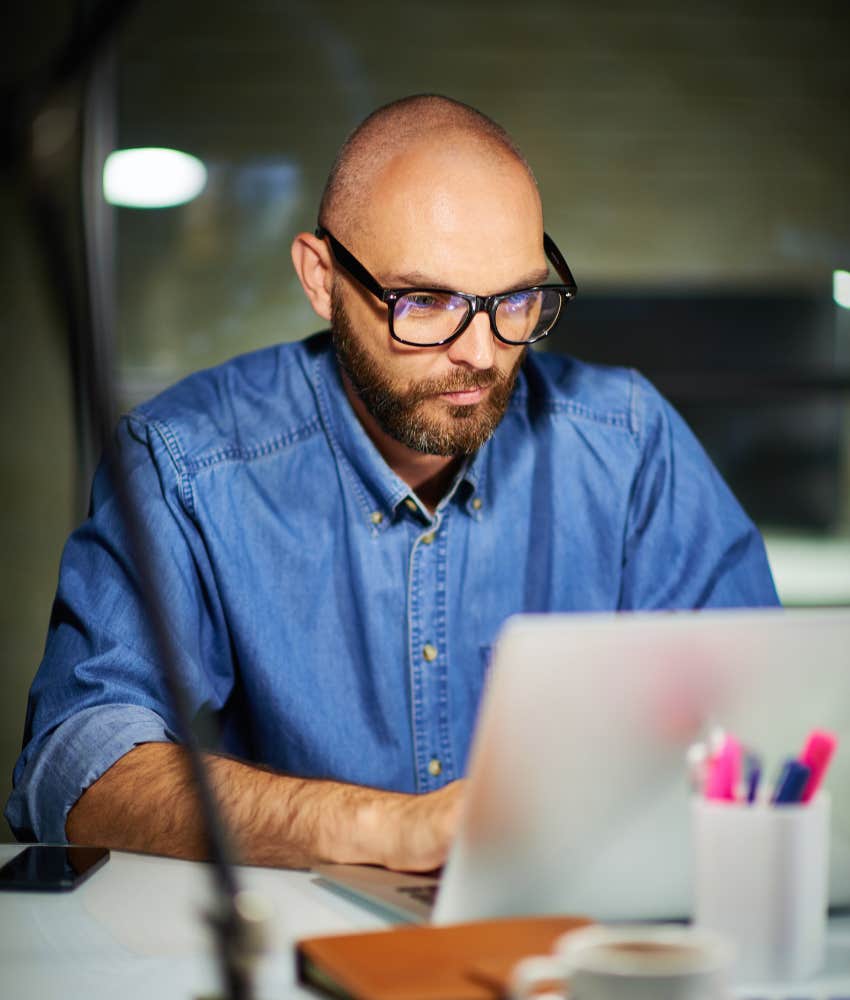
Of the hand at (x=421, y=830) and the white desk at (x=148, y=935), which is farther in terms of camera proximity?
the hand at (x=421, y=830)

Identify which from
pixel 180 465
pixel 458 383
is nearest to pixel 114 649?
pixel 180 465

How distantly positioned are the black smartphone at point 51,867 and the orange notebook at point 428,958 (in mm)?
329

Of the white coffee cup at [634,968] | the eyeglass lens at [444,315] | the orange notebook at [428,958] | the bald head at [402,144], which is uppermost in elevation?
the bald head at [402,144]

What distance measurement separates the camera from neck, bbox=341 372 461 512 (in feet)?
5.14

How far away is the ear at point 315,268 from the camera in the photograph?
1584 millimetres

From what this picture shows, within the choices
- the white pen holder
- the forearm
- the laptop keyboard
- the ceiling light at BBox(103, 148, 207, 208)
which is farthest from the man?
the ceiling light at BBox(103, 148, 207, 208)

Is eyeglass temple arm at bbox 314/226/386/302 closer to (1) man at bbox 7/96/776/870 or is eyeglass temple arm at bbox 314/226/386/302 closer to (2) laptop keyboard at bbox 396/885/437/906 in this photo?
(1) man at bbox 7/96/776/870

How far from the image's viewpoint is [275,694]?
1.44m

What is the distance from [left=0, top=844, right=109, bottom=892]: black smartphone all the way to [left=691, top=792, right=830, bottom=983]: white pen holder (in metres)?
0.52

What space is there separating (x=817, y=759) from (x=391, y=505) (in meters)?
0.84

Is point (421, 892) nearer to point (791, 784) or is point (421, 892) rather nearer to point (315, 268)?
point (791, 784)

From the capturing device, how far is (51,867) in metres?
1.01

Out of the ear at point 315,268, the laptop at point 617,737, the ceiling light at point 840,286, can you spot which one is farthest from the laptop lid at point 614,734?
the ceiling light at point 840,286

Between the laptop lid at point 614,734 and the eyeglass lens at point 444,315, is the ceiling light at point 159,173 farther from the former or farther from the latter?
the laptop lid at point 614,734
